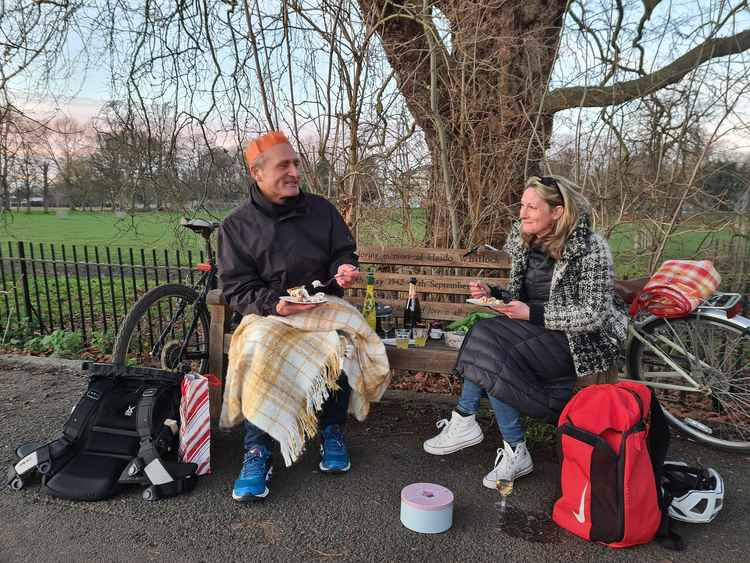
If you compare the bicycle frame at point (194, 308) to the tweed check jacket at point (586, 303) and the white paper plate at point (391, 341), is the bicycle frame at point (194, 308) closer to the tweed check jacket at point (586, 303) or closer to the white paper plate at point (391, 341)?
the white paper plate at point (391, 341)

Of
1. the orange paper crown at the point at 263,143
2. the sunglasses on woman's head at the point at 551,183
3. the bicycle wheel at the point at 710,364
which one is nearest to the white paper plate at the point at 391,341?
the sunglasses on woman's head at the point at 551,183

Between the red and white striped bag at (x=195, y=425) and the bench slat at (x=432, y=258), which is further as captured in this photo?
the bench slat at (x=432, y=258)

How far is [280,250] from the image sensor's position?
115 inches

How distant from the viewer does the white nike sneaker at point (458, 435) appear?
280 centimetres

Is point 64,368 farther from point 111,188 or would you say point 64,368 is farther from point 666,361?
point 666,361

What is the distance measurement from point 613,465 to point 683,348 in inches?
51.3

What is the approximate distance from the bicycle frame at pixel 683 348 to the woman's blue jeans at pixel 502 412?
106cm

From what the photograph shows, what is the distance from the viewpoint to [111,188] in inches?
211

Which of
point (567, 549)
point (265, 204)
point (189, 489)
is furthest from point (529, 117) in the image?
point (189, 489)

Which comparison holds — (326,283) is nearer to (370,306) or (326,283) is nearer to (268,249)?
(268,249)

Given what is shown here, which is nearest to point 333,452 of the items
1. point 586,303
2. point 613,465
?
point 613,465

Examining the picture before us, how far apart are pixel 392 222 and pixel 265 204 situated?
2.13 meters

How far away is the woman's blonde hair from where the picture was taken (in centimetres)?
259

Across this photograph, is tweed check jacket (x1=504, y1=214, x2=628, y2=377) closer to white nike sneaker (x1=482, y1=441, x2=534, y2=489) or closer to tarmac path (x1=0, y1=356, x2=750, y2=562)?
white nike sneaker (x1=482, y1=441, x2=534, y2=489)
